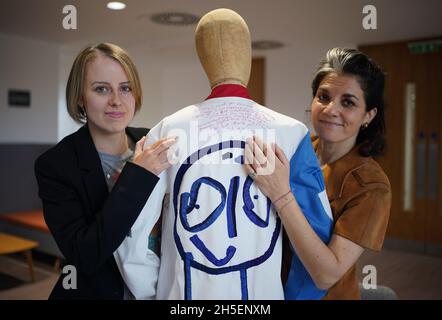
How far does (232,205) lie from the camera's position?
0.75m

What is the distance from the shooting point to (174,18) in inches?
87.4

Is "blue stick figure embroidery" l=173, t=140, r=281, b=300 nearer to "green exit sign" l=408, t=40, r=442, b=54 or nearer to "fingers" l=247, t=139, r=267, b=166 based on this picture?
"fingers" l=247, t=139, r=267, b=166

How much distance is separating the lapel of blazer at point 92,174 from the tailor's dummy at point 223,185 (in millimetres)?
165

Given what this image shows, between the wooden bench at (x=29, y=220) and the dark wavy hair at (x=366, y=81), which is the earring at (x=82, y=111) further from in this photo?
the wooden bench at (x=29, y=220)

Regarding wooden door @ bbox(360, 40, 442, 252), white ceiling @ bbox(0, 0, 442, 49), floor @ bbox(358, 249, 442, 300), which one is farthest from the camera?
wooden door @ bbox(360, 40, 442, 252)

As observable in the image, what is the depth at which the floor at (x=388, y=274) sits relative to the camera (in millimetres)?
2564

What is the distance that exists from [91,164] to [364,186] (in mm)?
632

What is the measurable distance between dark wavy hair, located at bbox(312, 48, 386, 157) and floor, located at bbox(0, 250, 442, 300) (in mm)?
1372

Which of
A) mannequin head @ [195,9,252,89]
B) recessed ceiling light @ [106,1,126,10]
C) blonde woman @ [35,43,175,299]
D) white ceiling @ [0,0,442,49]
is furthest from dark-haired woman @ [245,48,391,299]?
recessed ceiling light @ [106,1,126,10]

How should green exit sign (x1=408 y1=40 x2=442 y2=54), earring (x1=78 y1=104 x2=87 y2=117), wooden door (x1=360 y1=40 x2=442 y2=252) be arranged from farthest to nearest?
wooden door (x1=360 y1=40 x2=442 y2=252) < green exit sign (x1=408 y1=40 x2=442 y2=54) < earring (x1=78 y1=104 x2=87 y2=117)

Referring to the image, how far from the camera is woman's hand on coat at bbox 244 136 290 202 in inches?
28.7

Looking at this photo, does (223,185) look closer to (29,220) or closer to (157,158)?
(157,158)

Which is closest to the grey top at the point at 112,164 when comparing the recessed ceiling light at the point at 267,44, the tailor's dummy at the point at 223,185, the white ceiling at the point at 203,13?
the tailor's dummy at the point at 223,185
